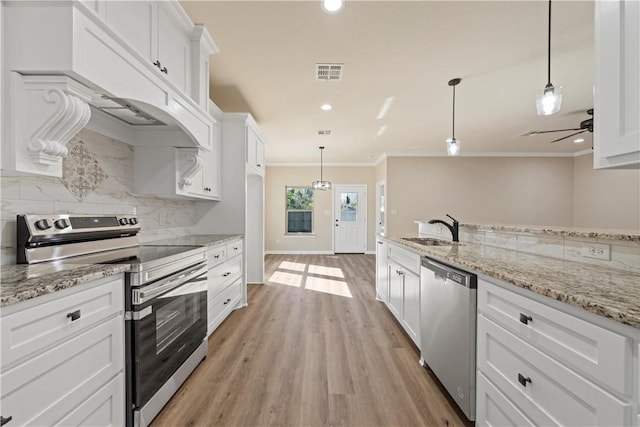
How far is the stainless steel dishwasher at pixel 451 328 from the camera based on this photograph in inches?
58.6

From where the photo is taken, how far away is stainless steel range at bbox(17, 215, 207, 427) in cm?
142

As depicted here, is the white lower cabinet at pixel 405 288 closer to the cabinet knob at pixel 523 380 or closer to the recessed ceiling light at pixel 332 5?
the cabinet knob at pixel 523 380

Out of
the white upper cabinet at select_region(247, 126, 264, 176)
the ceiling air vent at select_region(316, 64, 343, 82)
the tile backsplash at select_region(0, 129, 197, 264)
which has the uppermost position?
the ceiling air vent at select_region(316, 64, 343, 82)

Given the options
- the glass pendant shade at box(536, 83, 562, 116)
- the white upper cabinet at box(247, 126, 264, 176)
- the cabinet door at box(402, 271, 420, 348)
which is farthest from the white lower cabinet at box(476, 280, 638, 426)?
the white upper cabinet at box(247, 126, 264, 176)

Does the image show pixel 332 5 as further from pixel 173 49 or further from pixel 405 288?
pixel 405 288

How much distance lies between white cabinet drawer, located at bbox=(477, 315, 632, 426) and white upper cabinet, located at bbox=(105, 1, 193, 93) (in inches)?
91.8

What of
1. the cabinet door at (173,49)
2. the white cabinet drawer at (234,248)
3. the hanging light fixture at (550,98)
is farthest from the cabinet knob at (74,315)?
the hanging light fixture at (550,98)

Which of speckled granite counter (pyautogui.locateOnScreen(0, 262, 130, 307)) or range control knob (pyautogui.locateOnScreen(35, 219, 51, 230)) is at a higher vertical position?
range control knob (pyautogui.locateOnScreen(35, 219, 51, 230))

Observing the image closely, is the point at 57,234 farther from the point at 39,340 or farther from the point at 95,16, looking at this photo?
the point at 95,16

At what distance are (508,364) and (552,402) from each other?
0.74 ft

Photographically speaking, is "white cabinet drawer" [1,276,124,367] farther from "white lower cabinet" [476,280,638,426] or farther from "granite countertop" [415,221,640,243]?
"granite countertop" [415,221,640,243]

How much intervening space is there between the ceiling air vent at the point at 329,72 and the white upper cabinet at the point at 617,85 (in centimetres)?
217

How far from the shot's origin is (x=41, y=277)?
1115 mm

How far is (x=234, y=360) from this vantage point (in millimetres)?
2246
